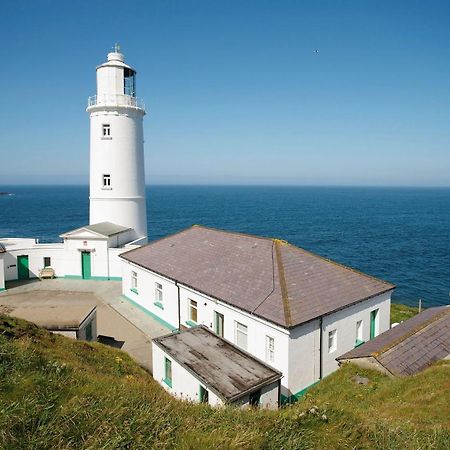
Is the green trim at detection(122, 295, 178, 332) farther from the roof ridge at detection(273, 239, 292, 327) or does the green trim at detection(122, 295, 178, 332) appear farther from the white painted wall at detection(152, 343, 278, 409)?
the roof ridge at detection(273, 239, 292, 327)

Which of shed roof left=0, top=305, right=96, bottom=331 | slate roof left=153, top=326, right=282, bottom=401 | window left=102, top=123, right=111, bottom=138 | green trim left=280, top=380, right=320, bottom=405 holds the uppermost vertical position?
window left=102, top=123, right=111, bottom=138

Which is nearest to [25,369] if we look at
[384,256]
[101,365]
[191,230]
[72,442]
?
[72,442]

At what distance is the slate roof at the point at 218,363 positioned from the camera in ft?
35.7

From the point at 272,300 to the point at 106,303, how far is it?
13815 mm

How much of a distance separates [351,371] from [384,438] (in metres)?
8.33

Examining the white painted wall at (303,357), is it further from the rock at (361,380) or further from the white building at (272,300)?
the rock at (361,380)

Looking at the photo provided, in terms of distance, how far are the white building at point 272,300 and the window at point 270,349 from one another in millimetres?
41

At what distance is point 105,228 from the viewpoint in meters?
29.4

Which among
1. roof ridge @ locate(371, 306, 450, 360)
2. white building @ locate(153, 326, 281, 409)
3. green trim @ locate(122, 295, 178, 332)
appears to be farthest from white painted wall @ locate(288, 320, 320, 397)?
green trim @ locate(122, 295, 178, 332)

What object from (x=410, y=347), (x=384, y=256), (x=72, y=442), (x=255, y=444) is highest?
(x=72, y=442)

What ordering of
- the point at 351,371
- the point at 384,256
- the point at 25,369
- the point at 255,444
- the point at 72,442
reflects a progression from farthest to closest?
the point at 384,256 → the point at 351,371 → the point at 25,369 → the point at 255,444 → the point at 72,442

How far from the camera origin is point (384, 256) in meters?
50.0

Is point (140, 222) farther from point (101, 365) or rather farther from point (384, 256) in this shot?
point (384, 256)

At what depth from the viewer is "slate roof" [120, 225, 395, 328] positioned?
47.8 feet
